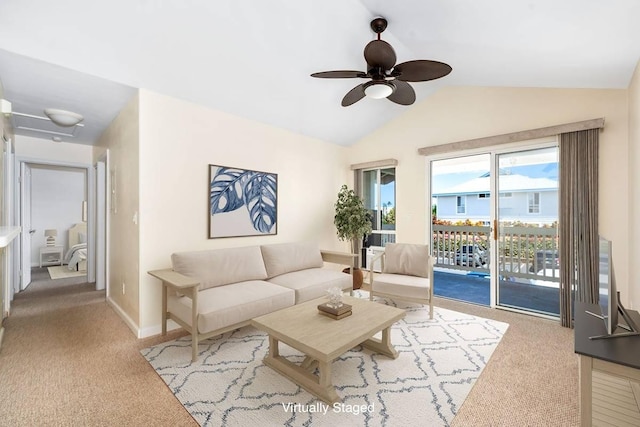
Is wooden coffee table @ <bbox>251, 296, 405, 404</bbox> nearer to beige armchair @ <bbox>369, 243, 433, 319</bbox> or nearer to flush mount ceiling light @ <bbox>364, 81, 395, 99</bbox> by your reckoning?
beige armchair @ <bbox>369, 243, 433, 319</bbox>

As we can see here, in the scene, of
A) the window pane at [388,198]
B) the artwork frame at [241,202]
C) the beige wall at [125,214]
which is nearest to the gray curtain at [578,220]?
the window pane at [388,198]

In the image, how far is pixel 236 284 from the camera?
3.06 m

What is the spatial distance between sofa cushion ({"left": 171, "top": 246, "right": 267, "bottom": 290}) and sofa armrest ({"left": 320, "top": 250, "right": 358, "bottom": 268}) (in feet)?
3.38

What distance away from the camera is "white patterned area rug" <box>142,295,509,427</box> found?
5.64 ft

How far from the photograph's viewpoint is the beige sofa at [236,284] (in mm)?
2387

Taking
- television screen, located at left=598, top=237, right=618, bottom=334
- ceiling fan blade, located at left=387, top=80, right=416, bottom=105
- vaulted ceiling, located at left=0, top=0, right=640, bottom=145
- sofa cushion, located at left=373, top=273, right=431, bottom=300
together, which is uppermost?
vaulted ceiling, located at left=0, top=0, right=640, bottom=145

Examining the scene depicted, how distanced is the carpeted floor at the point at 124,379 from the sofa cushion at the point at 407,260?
996mm

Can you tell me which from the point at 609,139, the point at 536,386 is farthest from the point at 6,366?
the point at 609,139

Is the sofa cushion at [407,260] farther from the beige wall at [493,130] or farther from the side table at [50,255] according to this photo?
the side table at [50,255]

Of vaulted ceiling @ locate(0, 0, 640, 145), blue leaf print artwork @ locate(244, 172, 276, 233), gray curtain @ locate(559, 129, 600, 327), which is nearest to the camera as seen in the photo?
vaulted ceiling @ locate(0, 0, 640, 145)

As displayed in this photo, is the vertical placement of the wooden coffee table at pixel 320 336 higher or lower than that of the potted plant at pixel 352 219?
lower

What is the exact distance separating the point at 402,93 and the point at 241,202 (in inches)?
87.6

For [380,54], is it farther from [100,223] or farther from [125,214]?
[100,223]

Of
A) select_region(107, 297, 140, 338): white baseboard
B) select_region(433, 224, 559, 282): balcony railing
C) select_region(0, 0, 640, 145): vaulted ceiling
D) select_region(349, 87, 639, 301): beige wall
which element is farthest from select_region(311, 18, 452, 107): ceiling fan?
select_region(107, 297, 140, 338): white baseboard
